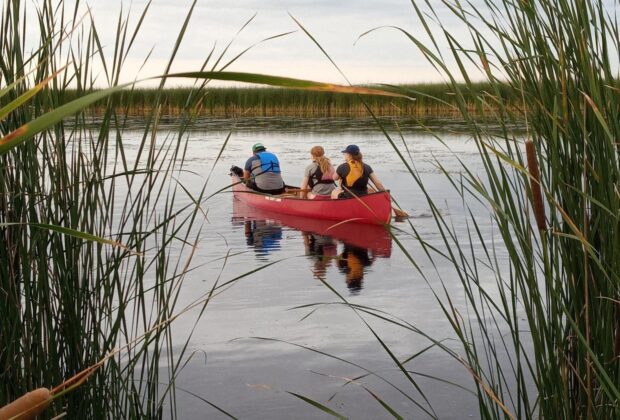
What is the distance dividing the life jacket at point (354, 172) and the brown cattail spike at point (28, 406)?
13.4 metres

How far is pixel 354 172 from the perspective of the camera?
14234 mm

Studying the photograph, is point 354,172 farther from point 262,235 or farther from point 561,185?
point 561,185

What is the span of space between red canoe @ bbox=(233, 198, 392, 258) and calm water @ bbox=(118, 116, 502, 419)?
4cm

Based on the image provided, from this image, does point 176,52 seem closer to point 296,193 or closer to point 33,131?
point 33,131

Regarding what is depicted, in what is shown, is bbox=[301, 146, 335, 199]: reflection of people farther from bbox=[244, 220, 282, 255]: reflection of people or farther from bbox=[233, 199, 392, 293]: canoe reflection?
bbox=[244, 220, 282, 255]: reflection of people

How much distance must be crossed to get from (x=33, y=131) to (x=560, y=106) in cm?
201

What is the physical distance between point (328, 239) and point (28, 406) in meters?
13.5

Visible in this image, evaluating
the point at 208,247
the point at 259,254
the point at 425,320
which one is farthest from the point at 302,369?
the point at 208,247

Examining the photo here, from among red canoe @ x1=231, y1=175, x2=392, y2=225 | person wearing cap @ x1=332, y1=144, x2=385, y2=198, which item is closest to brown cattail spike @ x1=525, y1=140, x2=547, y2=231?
red canoe @ x1=231, y1=175, x2=392, y2=225

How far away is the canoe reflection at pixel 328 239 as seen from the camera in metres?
11.8

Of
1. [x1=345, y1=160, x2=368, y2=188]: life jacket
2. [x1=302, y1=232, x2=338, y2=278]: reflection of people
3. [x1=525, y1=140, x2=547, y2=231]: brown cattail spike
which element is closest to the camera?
[x1=525, y1=140, x2=547, y2=231]: brown cattail spike

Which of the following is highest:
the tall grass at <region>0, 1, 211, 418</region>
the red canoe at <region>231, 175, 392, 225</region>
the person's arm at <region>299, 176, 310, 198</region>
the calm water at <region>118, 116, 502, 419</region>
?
the tall grass at <region>0, 1, 211, 418</region>

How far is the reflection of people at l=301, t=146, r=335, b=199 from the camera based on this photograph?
15580 mm

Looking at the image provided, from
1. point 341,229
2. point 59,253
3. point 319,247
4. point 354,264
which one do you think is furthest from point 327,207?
point 59,253
